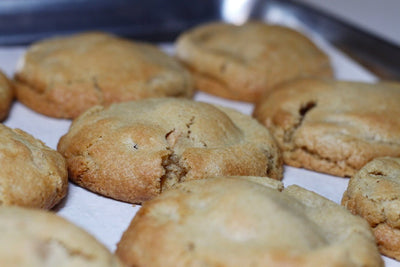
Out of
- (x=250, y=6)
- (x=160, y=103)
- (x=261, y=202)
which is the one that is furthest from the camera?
(x=250, y=6)

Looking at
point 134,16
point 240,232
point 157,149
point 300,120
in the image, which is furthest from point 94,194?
point 134,16

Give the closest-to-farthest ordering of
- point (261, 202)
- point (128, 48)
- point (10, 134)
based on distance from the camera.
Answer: point (261, 202), point (10, 134), point (128, 48)

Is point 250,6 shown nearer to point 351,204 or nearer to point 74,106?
point 74,106

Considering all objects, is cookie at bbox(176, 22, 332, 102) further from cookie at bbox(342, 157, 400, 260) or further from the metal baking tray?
cookie at bbox(342, 157, 400, 260)

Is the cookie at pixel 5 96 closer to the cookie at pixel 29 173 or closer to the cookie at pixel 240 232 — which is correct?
the cookie at pixel 29 173

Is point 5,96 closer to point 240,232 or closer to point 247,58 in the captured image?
point 247,58

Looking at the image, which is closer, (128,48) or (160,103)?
(160,103)

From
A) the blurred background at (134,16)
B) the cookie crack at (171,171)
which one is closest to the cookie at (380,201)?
the cookie crack at (171,171)

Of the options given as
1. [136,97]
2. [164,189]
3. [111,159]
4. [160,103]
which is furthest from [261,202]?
[136,97]
